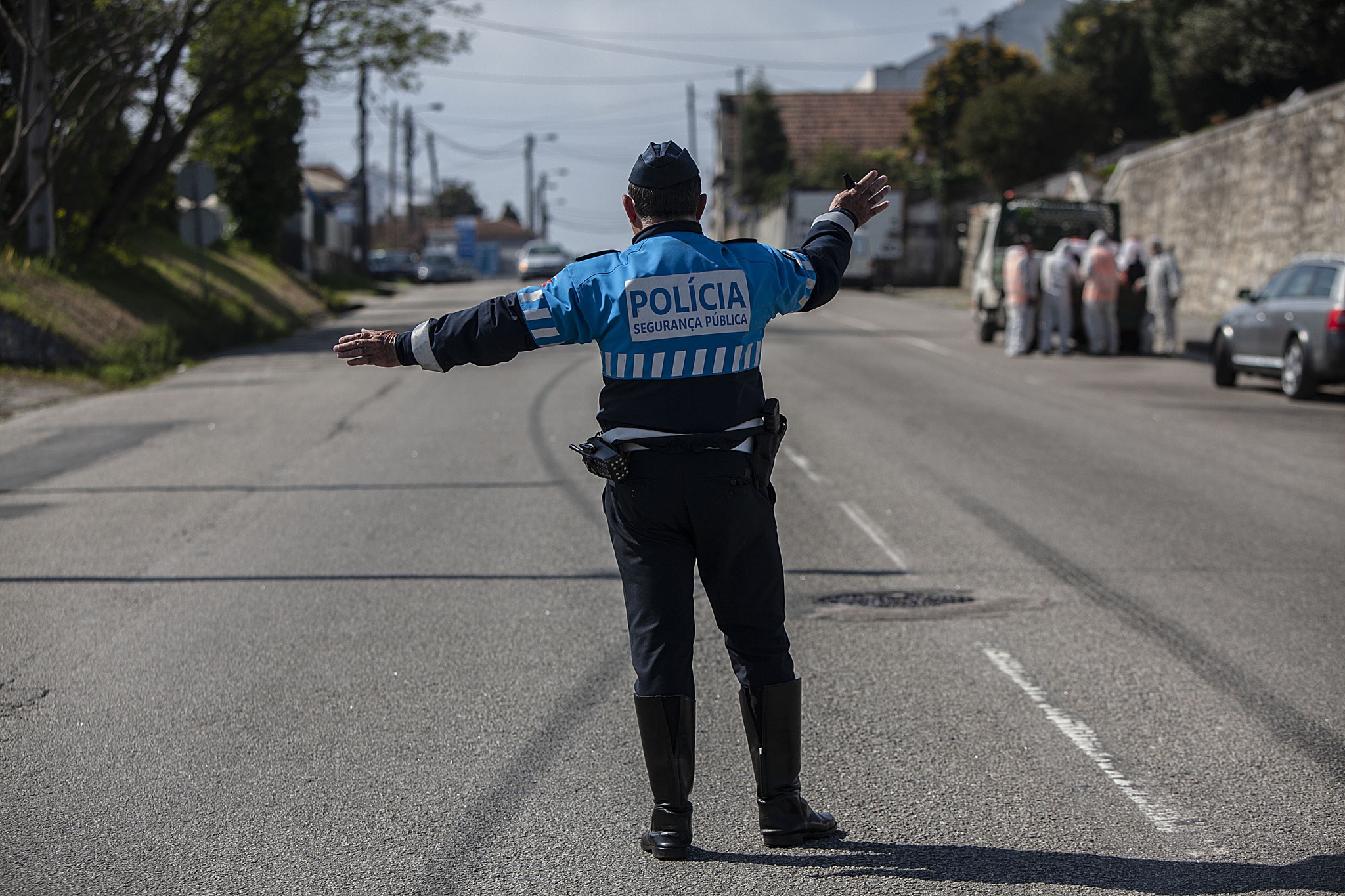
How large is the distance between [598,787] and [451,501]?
197 inches

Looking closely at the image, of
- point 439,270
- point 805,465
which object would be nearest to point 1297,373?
point 805,465

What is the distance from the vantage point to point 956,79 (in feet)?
174

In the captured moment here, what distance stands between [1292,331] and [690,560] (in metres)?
13.7

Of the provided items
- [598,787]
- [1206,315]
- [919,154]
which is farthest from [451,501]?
[919,154]

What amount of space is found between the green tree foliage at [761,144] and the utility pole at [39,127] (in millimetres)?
50874

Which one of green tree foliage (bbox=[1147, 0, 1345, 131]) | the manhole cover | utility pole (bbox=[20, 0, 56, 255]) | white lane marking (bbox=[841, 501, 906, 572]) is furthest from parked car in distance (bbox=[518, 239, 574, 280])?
the manhole cover

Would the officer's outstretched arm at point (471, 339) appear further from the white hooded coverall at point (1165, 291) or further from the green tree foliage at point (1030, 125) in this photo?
the green tree foliage at point (1030, 125)

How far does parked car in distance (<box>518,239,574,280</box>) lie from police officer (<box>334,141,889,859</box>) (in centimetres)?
4118

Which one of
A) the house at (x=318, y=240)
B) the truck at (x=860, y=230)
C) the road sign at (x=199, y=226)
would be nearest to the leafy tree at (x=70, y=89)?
the road sign at (x=199, y=226)

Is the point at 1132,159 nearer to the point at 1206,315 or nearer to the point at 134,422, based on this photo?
the point at 1206,315

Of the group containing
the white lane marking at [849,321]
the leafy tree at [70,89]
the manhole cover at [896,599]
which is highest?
the leafy tree at [70,89]

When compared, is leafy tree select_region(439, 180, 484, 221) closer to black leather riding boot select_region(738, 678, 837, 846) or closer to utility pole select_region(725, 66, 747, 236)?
utility pole select_region(725, 66, 747, 236)

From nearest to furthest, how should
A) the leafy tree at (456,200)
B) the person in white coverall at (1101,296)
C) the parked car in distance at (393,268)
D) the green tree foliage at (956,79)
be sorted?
the person in white coverall at (1101,296), the green tree foliage at (956,79), the parked car in distance at (393,268), the leafy tree at (456,200)

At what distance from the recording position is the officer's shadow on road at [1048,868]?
11.6ft
